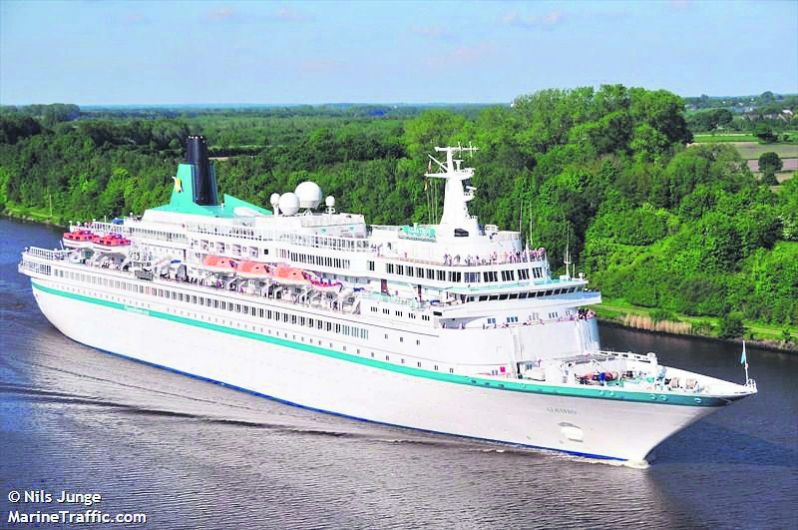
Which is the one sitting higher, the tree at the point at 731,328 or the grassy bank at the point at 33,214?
the grassy bank at the point at 33,214

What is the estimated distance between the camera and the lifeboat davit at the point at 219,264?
41.7 meters

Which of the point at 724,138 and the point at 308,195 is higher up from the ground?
the point at 724,138

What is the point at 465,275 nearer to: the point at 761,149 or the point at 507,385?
the point at 507,385

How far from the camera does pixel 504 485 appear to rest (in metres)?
30.2

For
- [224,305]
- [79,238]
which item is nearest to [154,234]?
[79,238]

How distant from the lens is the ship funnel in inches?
1871

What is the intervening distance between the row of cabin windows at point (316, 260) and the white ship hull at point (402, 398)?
10.6 ft

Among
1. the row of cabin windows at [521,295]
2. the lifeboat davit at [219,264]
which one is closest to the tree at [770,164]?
the lifeboat davit at [219,264]

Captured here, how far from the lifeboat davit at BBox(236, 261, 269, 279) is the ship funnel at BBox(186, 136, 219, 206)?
7.45 metres

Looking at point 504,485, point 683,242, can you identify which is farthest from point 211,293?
point 683,242

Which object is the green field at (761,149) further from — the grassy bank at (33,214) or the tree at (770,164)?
the grassy bank at (33,214)

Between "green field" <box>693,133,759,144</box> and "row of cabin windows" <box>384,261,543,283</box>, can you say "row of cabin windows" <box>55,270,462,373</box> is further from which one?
"green field" <box>693,133,759,144</box>

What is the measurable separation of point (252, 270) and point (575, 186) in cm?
2932

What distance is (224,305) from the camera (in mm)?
39938
